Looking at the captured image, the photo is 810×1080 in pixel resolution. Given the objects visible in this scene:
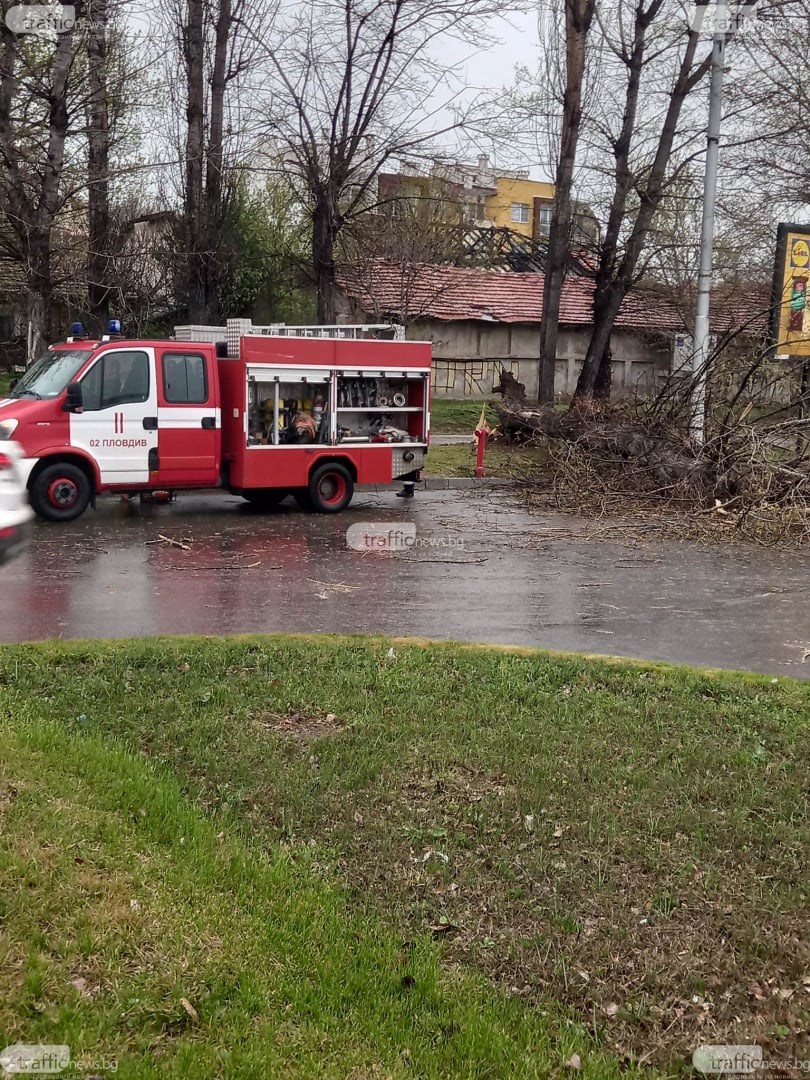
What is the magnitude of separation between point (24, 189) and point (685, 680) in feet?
48.0

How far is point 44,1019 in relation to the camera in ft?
9.85

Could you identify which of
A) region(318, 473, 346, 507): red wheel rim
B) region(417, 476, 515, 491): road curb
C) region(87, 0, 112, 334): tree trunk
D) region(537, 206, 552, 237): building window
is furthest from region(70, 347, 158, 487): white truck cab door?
region(537, 206, 552, 237): building window

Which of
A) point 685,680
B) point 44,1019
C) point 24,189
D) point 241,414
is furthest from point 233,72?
point 44,1019

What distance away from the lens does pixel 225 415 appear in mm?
13805

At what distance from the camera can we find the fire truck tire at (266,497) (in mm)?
14622

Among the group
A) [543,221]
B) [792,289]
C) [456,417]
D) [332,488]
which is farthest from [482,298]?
[543,221]

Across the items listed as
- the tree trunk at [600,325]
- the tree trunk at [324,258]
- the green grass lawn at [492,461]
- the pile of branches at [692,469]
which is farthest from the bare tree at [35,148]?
the tree trunk at [600,325]

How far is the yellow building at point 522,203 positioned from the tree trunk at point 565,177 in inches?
1324

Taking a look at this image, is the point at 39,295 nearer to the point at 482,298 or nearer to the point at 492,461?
the point at 492,461

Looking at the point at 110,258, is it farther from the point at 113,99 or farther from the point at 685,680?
the point at 685,680

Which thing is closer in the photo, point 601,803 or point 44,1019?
point 44,1019

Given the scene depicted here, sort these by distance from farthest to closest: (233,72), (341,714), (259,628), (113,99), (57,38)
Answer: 1. (233,72)
2. (113,99)
3. (57,38)
4. (259,628)
5. (341,714)

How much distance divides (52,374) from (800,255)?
13351 mm

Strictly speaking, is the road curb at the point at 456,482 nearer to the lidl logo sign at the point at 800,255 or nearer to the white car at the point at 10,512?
the lidl logo sign at the point at 800,255
